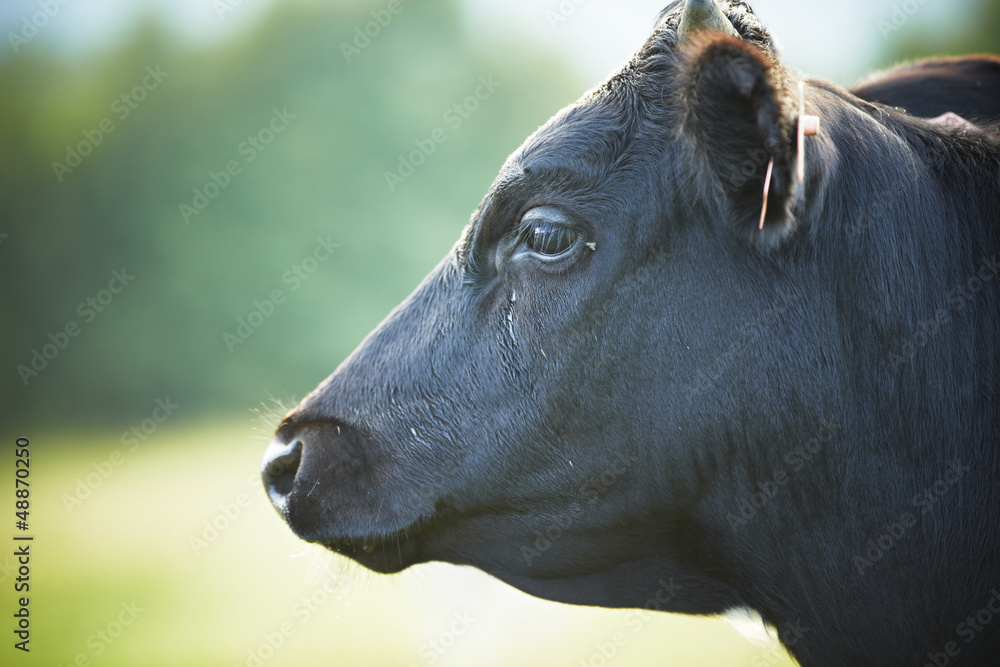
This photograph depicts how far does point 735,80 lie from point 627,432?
1.26 metres

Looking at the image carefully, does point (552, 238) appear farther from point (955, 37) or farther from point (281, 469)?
point (955, 37)

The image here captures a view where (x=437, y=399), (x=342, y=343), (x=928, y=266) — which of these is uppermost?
(x=437, y=399)

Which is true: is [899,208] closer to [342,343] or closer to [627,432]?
[627,432]

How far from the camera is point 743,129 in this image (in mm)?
2230

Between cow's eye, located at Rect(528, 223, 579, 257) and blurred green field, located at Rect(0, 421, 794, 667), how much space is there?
1.87 meters

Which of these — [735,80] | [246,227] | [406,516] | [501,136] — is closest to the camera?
[735,80]

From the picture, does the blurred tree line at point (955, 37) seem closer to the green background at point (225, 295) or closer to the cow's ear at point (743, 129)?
the green background at point (225, 295)

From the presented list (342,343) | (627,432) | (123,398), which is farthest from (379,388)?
(342,343)

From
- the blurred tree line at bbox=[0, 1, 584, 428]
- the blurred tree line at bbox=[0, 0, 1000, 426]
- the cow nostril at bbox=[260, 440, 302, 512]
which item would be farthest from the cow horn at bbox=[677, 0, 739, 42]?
the blurred tree line at bbox=[0, 0, 1000, 426]

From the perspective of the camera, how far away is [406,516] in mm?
2902

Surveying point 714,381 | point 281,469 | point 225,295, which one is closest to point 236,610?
point 281,469

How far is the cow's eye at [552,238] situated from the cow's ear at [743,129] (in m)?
0.51

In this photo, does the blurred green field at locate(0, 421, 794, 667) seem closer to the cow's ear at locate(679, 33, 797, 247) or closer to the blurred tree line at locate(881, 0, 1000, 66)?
the cow's ear at locate(679, 33, 797, 247)

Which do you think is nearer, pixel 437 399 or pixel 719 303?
pixel 719 303
